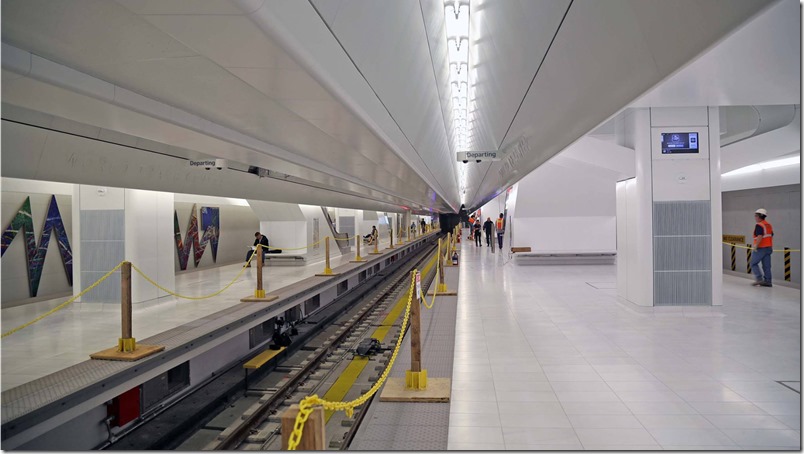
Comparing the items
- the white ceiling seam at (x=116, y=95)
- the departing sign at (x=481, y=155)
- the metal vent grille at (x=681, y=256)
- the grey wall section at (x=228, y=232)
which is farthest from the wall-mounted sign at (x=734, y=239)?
the grey wall section at (x=228, y=232)

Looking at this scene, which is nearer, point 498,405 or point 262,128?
point 498,405

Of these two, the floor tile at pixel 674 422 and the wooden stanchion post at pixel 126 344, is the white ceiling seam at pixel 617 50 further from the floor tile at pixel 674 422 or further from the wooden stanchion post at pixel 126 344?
the wooden stanchion post at pixel 126 344

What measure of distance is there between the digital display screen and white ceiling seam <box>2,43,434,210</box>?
6.79 metres

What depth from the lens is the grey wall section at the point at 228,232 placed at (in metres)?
15.3

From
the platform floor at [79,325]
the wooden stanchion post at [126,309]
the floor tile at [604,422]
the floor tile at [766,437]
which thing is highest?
the wooden stanchion post at [126,309]

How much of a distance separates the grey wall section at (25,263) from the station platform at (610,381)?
28.4 feet

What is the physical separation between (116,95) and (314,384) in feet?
16.4

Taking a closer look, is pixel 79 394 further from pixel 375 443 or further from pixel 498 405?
pixel 498 405

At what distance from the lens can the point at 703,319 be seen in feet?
25.6

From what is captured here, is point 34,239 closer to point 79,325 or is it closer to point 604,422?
point 79,325

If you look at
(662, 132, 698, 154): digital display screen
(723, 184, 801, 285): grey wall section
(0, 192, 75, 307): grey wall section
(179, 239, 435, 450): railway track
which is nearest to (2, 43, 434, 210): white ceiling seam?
(179, 239, 435, 450): railway track

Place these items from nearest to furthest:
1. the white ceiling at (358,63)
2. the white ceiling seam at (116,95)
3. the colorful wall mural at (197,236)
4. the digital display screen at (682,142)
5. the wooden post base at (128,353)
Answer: the white ceiling at (358,63) < the white ceiling seam at (116,95) < the wooden post base at (128,353) < the digital display screen at (682,142) < the colorful wall mural at (197,236)

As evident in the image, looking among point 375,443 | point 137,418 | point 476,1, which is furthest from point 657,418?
point 137,418

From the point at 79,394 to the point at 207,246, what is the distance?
1308 cm
